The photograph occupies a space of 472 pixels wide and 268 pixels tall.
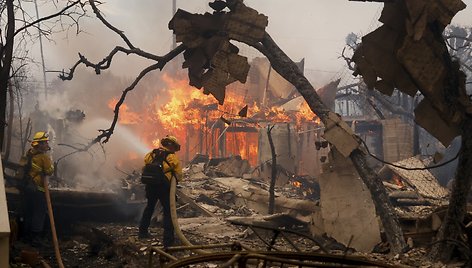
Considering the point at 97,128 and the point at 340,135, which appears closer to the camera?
the point at 340,135

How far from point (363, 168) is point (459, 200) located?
1.85 meters

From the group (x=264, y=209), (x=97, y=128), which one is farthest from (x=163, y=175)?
(x=97, y=128)

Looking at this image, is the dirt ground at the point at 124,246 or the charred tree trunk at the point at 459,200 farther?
the dirt ground at the point at 124,246

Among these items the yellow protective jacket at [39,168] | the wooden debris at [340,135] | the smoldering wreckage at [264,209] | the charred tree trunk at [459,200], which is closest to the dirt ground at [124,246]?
the smoldering wreckage at [264,209]

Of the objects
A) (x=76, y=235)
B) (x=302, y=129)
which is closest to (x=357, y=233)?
(x=76, y=235)

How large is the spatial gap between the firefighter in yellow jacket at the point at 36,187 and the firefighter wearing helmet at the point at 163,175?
2.07 meters

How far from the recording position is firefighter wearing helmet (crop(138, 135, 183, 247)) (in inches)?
337

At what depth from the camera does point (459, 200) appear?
16.1 feet

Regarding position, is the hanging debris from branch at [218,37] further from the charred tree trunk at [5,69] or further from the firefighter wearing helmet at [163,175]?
A: the charred tree trunk at [5,69]

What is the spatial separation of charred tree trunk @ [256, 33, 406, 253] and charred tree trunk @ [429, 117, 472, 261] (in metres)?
0.98

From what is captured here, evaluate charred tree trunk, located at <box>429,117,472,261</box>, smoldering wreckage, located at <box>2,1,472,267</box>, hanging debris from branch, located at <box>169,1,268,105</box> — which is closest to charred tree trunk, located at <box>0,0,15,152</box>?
smoldering wreckage, located at <box>2,1,472,267</box>

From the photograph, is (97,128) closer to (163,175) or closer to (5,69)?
(163,175)

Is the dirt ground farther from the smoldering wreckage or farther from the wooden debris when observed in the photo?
the wooden debris

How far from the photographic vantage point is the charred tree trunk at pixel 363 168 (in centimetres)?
614
